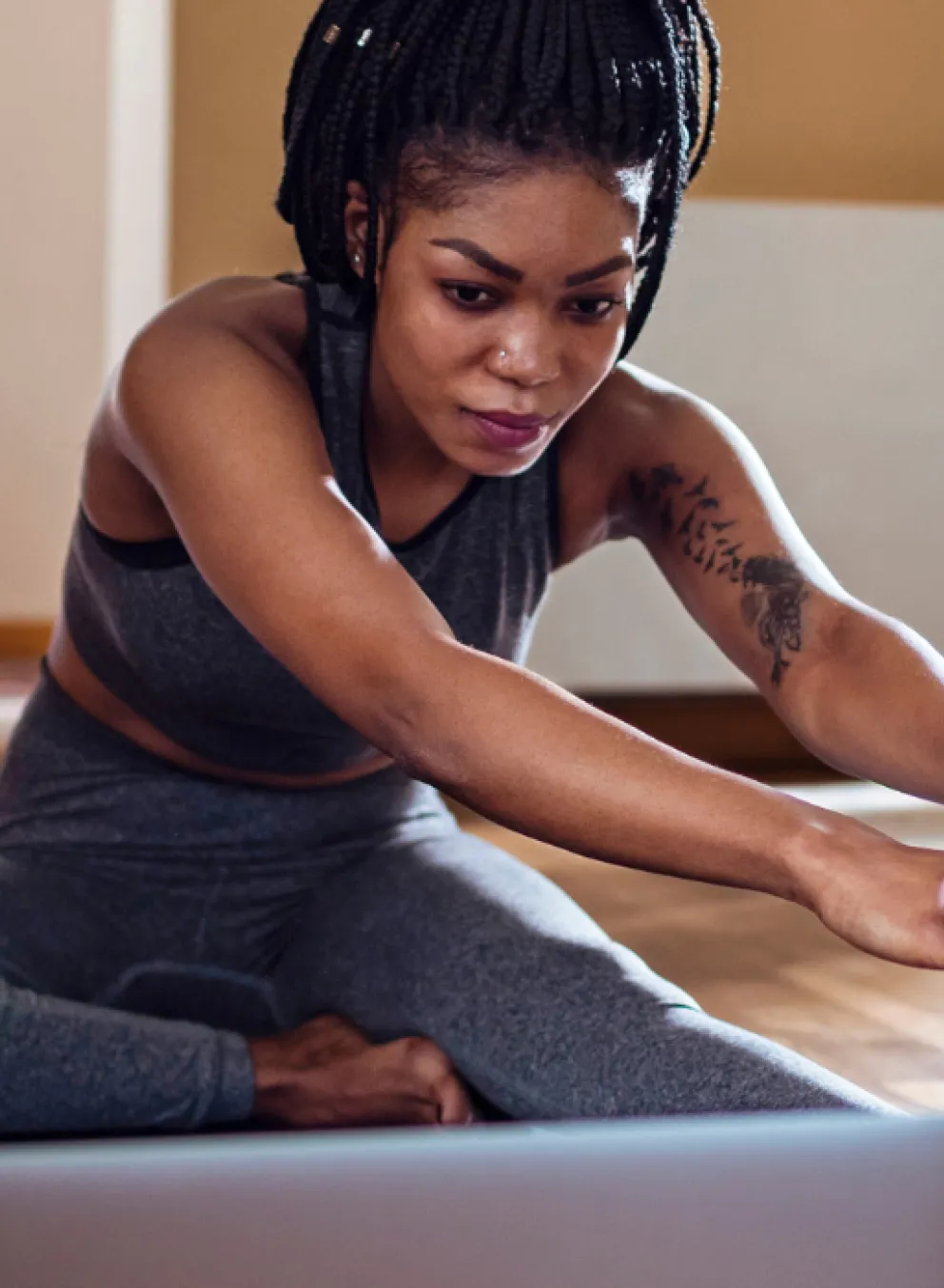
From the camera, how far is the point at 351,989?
124cm

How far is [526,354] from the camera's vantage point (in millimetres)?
1004

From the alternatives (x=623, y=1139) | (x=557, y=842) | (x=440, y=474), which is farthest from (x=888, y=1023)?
(x=623, y=1139)

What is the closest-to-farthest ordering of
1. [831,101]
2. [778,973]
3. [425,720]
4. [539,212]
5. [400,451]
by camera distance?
[425,720] < [539,212] < [400,451] < [778,973] < [831,101]

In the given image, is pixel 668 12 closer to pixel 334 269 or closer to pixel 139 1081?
pixel 334 269

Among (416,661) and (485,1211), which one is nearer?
(485,1211)

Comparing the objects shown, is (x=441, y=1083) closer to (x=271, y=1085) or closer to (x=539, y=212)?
(x=271, y=1085)

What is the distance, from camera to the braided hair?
3.18 ft

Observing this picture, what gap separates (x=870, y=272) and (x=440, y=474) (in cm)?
176

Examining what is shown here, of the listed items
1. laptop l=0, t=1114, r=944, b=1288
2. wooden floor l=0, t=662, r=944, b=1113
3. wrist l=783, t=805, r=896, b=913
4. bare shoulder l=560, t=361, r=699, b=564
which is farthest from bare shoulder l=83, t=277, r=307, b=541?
wooden floor l=0, t=662, r=944, b=1113

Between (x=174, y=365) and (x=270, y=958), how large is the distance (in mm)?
520

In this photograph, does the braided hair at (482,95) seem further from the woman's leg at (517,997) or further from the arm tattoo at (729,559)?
the woman's leg at (517,997)

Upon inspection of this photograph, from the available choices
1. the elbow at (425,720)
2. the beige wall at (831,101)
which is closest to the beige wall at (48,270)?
the beige wall at (831,101)

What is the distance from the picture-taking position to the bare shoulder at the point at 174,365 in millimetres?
1030

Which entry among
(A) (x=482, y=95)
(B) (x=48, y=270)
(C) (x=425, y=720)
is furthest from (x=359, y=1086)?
(B) (x=48, y=270)
